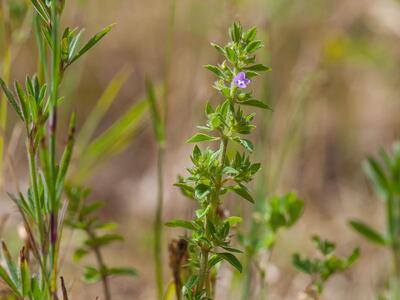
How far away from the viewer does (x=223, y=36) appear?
1.91m

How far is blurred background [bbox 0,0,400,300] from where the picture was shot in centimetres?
301

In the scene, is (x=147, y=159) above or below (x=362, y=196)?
above

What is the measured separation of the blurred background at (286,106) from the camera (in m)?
3.01

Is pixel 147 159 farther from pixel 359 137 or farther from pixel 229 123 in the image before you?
pixel 229 123

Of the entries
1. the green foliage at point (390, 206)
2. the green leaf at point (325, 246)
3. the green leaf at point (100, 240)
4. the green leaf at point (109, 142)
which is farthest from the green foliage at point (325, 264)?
the green leaf at point (109, 142)

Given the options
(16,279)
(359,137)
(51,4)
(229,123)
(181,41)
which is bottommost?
(16,279)

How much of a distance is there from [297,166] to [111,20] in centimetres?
163

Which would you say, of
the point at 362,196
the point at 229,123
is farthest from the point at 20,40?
the point at 362,196

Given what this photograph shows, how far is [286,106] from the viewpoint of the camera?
3551 mm

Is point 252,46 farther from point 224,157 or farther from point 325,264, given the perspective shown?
point 325,264

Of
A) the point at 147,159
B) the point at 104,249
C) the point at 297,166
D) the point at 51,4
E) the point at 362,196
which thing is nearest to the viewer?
the point at 51,4

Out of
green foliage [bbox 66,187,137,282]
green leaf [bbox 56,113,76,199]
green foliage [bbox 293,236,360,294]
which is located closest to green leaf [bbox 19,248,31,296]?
green leaf [bbox 56,113,76,199]

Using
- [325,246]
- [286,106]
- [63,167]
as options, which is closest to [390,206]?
[325,246]

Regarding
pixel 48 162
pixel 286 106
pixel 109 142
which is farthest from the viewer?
pixel 286 106
